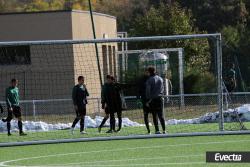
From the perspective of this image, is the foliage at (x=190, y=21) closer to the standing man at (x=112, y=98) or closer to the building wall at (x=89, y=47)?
the building wall at (x=89, y=47)

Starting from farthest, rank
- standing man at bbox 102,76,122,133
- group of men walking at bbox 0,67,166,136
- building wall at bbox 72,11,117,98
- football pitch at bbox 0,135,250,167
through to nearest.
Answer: building wall at bbox 72,11,117,98 → standing man at bbox 102,76,122,133 → group of men walking at bbox 0,67,166,136 → football pitch at bbox 0,135,250,167

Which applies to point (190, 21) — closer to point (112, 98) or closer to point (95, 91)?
point (95, 91)

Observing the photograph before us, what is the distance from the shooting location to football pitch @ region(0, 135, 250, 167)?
16.6m

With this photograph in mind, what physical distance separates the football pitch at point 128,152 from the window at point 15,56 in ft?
62.0

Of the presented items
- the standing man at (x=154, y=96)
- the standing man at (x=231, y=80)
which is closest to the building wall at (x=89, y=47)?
the standing man at (x=231, y=80)

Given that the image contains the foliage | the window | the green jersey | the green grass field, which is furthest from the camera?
the foliage

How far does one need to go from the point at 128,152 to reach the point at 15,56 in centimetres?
2431

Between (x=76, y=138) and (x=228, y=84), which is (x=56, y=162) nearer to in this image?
(x=76, y=138)

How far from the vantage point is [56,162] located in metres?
17.0

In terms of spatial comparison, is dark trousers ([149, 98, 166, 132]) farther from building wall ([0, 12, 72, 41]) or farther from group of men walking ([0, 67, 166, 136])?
building wall ([0, 12, 72, 41])

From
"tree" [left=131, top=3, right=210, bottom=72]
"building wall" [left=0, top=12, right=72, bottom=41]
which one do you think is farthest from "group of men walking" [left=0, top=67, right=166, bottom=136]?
"tree" [left=131, top=3, right=210, bottom=72]

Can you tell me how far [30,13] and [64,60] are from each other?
814cm

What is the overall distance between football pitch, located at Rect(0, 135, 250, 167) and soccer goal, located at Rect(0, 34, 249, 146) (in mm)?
→ 1189

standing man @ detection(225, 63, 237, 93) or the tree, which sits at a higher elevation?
the tree
